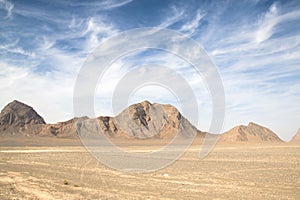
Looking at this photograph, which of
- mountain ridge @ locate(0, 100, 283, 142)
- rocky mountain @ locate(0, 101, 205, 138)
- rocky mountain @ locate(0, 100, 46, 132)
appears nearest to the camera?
mountain ridge @ locate(0, 100, 283, 142)

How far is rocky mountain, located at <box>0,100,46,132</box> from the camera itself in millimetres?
172375

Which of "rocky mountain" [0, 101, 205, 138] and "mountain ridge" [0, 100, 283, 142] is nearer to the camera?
"mountain ridge" [0, 100, 283, 142]

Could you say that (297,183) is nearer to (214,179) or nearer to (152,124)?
(214,179)

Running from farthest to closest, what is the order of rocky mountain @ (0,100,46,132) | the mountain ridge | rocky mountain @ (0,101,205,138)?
rocky mountain @ (0,100,46,132) → rocky mountain @ (0,101,205,138) → the mountain ridge

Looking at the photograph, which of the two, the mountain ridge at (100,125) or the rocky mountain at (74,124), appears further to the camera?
the rocky mountain at (74,124)

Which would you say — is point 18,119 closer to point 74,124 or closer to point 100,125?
point 74,124

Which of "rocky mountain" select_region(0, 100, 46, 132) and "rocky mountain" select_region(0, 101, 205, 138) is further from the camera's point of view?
"rocky mountain" select_region(0, 100, 46, 132)

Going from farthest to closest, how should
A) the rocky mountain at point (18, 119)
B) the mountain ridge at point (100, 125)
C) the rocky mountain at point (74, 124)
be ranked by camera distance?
the rocky mountain at point (18, 119)
the rocky mountain at point (74, 124)
the mountain ridge at point (100, 125)

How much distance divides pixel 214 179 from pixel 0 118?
182977 mm

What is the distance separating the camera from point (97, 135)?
134500 millimetres

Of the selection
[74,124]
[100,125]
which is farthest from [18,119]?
[100,125]

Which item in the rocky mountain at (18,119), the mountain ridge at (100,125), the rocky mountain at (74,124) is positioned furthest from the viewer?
the rocky mountain at (18,119)

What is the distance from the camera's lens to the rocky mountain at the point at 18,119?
17238cm

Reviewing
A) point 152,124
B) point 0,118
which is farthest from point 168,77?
point 0,118
